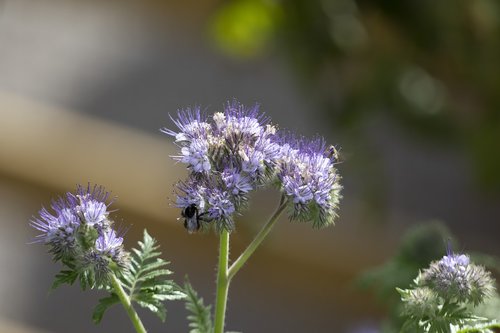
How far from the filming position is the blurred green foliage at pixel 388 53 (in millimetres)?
4398

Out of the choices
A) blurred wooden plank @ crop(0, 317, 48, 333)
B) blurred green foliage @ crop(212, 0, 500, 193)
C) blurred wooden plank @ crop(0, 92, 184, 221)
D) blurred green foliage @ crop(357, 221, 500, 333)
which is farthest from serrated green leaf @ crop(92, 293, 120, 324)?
blurred wooden plank @ crop(0, 92, 184, 221)

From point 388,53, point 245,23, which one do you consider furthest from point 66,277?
point 388,53

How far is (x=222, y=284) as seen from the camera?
1.65 meters

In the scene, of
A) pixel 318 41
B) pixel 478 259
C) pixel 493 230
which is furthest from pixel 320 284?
pixel 478 259

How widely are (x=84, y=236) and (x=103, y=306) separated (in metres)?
0.11

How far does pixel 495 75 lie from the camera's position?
15.5 feet

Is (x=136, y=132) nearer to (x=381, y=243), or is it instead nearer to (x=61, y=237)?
(x=381, y=243)

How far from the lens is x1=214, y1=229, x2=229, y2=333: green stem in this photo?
5.37 feet

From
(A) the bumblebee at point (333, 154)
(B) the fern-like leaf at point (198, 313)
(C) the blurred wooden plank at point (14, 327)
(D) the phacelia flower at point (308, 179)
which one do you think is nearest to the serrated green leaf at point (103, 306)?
(B) the fern-like leaf at point (198, 313)

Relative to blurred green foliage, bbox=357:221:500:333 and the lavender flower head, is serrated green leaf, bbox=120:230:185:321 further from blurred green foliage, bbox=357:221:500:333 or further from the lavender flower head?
blurred green foliage, bbox=357:221:500:333

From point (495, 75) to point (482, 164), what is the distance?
0.41 m

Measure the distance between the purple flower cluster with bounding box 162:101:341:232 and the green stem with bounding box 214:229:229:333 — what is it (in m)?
0.04

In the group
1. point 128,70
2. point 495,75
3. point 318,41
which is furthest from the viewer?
point 128,70

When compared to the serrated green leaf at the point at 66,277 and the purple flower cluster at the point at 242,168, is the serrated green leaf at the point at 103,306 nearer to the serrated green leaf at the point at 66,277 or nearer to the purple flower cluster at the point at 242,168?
the serrated green leaf at the point at 66,277
